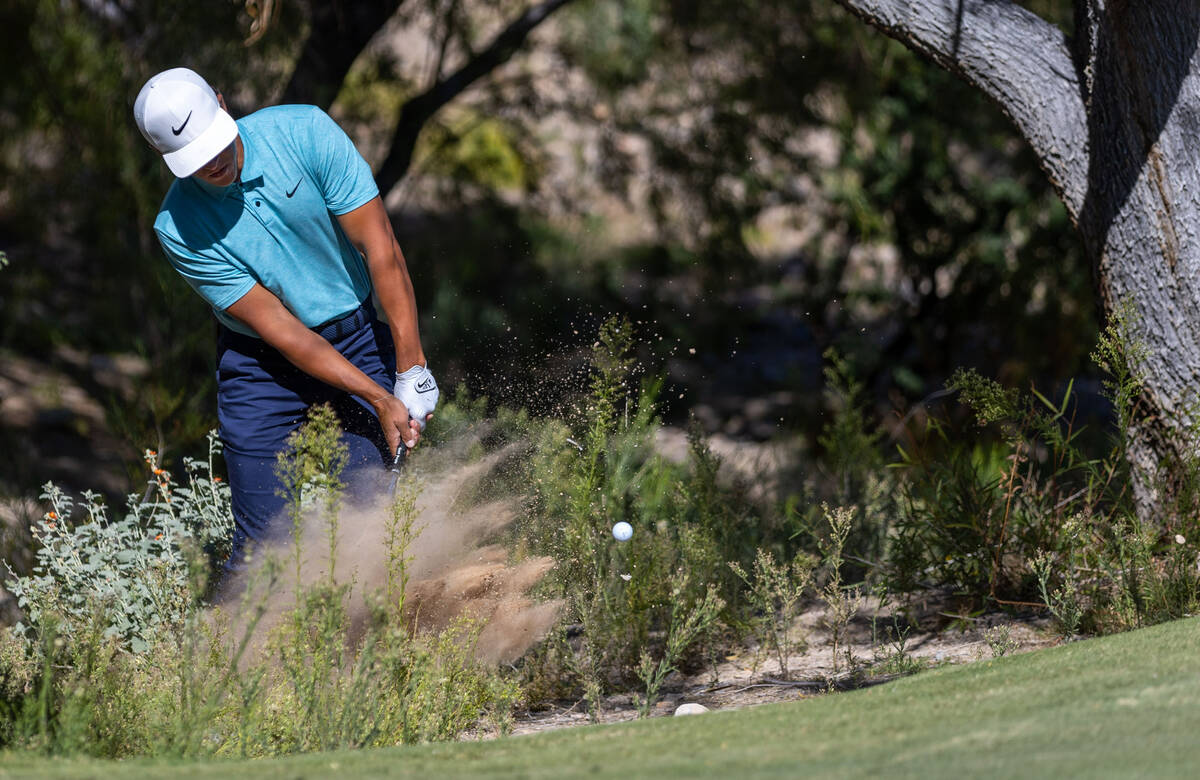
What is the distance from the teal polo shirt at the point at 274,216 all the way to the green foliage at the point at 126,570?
27.1 inches

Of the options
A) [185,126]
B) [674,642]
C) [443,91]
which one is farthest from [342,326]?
[443,91]

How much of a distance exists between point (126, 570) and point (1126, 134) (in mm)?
3406

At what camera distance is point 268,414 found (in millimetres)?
3953

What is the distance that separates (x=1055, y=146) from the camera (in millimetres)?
4141

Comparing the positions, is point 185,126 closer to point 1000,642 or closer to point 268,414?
point 268,414

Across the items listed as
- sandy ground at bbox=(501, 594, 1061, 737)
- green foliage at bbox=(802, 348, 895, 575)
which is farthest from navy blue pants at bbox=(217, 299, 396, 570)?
green foliage at bbox=(802, 348, 895, 575)

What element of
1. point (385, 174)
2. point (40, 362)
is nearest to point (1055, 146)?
point (385, 174)

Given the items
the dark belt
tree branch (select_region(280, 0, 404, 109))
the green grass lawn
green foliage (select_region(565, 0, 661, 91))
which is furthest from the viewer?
green foliage (select_region(565, 0, 661, 91))

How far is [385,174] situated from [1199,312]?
4.97 metres

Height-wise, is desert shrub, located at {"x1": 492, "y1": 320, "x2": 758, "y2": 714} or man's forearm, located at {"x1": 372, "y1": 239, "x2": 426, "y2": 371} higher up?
man's forearm, located at {"x1": 372, "y1": 239, "x2": 426, "y2": 371}

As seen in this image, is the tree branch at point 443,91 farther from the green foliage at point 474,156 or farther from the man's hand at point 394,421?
the man's hand at point 394,421

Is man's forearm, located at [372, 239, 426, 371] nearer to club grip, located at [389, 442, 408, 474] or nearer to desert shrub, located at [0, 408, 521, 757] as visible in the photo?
club grip, located at [389, 442, 408, 474]

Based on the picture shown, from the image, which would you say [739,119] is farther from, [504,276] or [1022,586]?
[1022,586]

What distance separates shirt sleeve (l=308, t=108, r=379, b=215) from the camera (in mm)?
3805
